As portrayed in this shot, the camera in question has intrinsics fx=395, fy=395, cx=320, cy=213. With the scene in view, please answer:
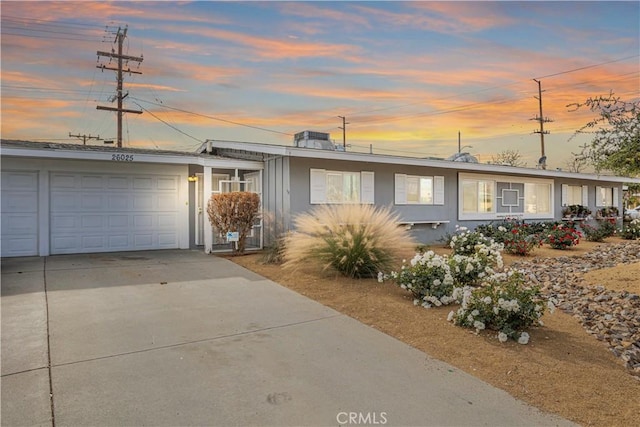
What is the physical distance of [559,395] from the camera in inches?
122

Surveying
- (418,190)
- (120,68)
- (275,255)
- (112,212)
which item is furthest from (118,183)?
(120,68)

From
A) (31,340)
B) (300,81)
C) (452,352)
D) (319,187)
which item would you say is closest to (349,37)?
(300,81)

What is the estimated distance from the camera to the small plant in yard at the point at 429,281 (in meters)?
5.52

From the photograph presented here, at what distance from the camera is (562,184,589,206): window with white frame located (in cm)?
1792

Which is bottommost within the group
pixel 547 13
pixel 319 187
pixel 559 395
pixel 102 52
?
pixel 559 395

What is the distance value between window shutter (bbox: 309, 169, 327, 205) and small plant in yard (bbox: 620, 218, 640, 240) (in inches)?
502

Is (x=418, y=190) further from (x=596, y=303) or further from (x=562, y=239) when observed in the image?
(x=596, y=303)

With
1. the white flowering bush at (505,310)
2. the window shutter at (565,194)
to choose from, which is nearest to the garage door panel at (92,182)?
the white flowering bush at (505,310)

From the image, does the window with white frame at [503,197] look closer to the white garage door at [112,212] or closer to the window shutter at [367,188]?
the window shutter at [367,188]

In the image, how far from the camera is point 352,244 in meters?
6.86

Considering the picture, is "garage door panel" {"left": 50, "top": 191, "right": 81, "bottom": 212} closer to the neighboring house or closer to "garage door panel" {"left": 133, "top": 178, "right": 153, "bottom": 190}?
the neighboring house

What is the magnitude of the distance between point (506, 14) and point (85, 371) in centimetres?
1017

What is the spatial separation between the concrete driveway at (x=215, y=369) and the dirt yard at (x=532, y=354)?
0.84ft

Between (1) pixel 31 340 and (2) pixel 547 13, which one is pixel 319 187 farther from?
(1) pixel 31 340
